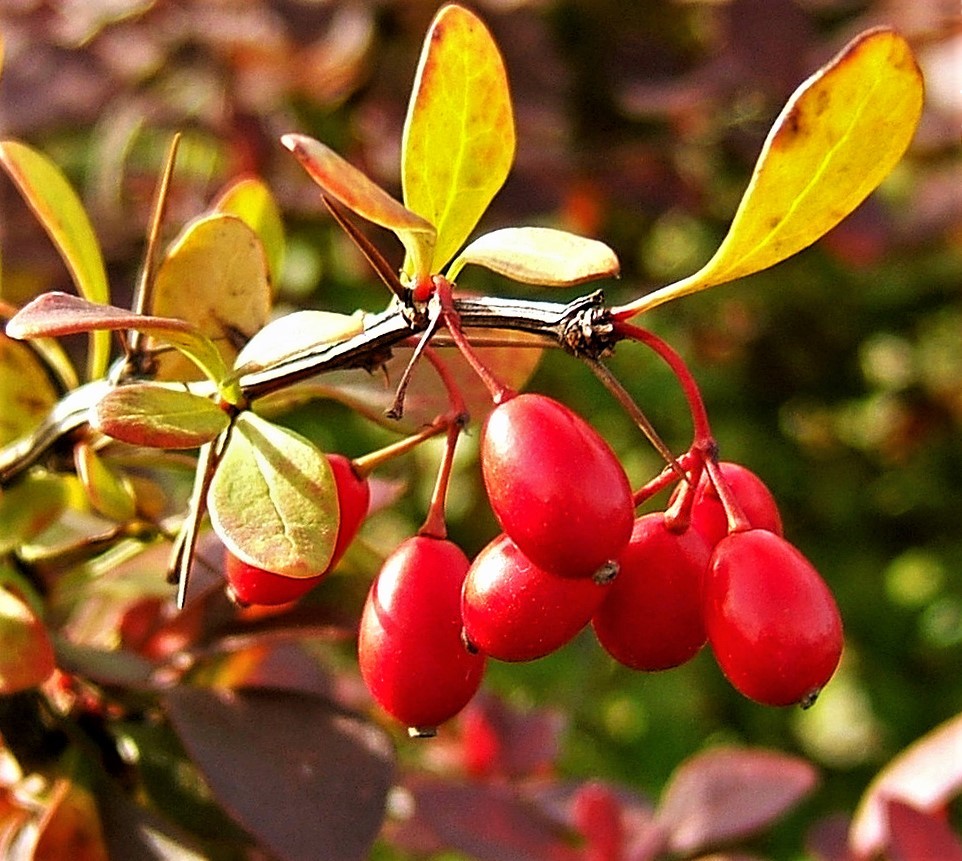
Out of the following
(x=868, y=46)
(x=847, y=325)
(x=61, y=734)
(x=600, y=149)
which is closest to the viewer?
(x=868, y=46)

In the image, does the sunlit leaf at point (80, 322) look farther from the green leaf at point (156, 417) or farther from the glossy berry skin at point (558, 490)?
the glossy berry skin at point (558, 490)

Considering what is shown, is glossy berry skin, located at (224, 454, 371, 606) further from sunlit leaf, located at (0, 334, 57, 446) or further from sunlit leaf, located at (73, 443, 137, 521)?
sunlit leaf, located at (0, 334, 57, 446)

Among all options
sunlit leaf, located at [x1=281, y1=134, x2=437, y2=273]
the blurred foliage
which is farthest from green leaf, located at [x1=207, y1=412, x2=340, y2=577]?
the blurred foliage

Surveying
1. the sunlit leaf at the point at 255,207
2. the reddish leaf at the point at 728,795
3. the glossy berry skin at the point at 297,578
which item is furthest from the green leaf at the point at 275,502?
the reddish leaf at the point at 728,795

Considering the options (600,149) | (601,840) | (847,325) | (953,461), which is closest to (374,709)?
(601,840)

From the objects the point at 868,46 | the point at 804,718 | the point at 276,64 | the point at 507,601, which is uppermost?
the point at 868,46

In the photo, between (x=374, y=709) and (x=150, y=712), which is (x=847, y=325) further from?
(x=150, y=712)

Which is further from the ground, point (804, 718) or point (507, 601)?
point (507, 601)
